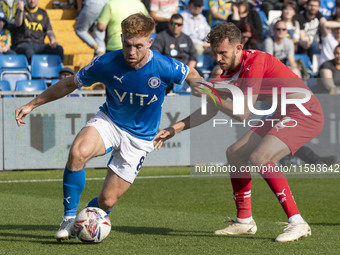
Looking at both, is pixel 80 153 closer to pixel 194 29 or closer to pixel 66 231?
pixel 66 231

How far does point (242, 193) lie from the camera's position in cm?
746

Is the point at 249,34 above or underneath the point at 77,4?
above

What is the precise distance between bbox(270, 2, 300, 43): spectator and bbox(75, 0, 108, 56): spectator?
4061 mm

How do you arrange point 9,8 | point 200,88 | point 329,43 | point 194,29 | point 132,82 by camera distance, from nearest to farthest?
point 132,82 < point 200,88 < point 9,8 < point 194,29 < point 329,43

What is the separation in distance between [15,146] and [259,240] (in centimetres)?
727

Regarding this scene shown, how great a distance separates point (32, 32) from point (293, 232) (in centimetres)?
973

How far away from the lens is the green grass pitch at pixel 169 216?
664 centimetres

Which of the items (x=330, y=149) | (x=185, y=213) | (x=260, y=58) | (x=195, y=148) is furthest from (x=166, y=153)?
(x=260, y=58)

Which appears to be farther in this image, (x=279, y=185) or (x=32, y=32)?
(x=32, y=32)

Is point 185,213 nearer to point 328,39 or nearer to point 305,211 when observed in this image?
point 305,211

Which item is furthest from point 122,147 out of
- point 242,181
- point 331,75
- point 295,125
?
point 331,75

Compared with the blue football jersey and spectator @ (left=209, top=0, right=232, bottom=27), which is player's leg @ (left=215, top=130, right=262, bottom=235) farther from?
spectator @ (left=209, top=0, right=232, bottom=27)

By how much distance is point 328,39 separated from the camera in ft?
55.6

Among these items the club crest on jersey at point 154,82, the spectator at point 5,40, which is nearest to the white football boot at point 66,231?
the club crest on jersey at point 154,82
